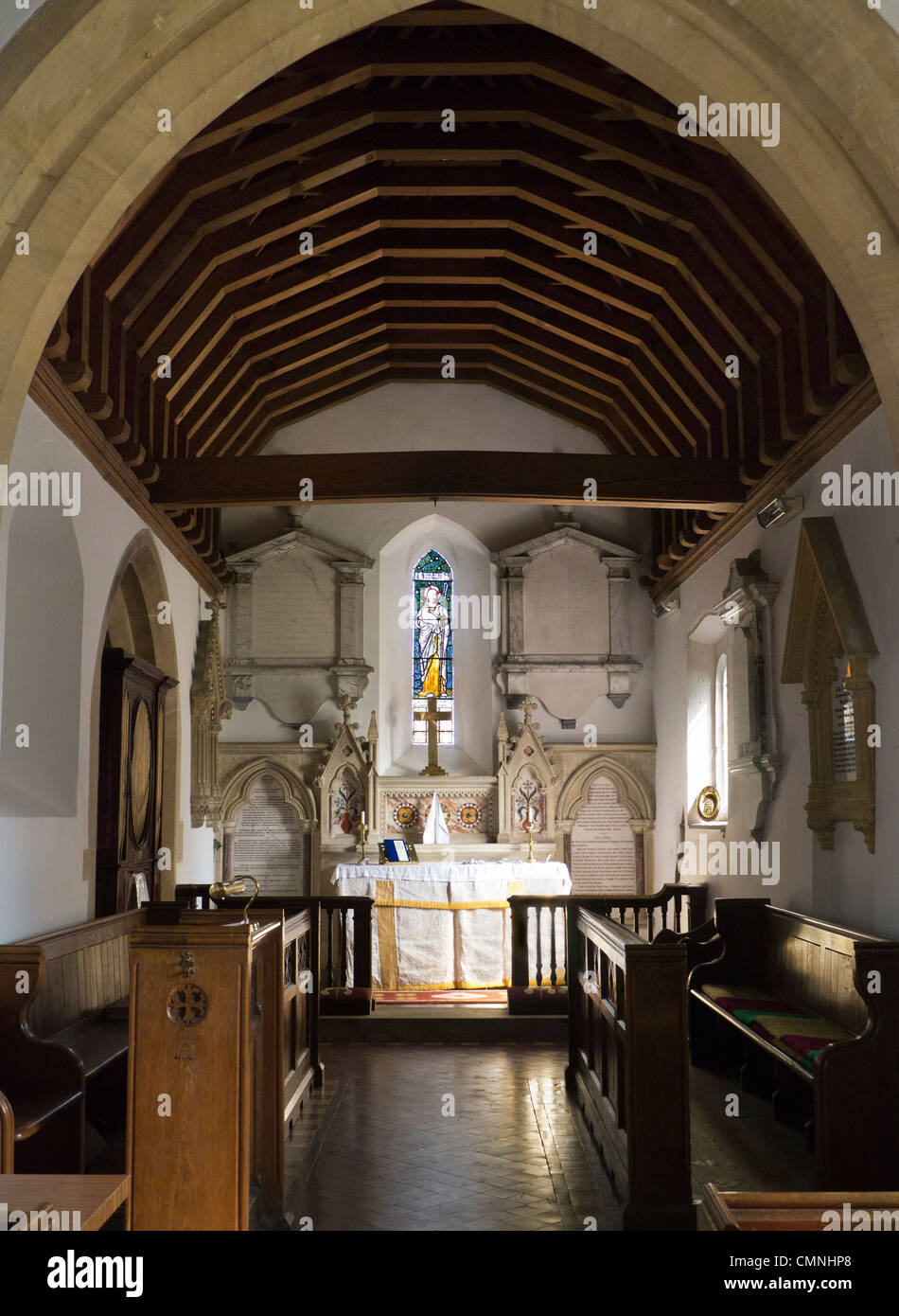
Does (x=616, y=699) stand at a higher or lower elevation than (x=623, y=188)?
lower

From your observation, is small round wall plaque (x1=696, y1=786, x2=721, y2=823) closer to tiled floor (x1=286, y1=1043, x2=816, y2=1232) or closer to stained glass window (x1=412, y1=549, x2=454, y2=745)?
tiled floor (x1=286, y1=1043, x2=816, y2=1232)

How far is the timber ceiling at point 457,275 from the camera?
19.9 feet

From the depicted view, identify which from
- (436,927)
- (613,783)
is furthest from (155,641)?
(613,783)

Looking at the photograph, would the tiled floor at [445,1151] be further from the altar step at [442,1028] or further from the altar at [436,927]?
the altar at [436,927]

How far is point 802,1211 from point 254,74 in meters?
3.09

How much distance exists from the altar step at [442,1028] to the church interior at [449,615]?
28 millimetres

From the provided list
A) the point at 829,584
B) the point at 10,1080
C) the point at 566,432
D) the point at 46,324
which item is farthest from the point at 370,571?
the point at 46,324

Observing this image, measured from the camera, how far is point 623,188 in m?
6.85

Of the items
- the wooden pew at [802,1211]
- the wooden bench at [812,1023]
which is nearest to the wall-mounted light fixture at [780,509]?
the wooden bench at [812,1023]

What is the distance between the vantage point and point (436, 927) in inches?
332

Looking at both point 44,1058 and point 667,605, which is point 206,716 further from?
point 44,1058

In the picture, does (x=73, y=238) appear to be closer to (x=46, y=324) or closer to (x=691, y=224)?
(x=46, y=324)

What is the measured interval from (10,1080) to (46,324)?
8.93 feet

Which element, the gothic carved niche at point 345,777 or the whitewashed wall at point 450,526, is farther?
the whitewashed wall at point 450,526
